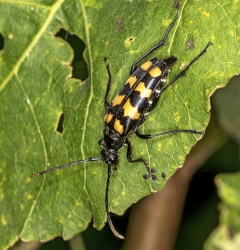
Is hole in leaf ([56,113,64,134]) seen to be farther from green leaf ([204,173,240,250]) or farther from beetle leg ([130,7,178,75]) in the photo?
green leaf ([204,173,240,250])

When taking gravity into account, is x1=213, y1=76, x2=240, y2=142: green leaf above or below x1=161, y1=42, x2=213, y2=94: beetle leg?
below

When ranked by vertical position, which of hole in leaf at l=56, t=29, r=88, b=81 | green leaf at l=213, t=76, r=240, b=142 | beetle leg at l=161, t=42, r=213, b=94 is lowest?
hole in leaf at l=56, t=29, r=88, b=81

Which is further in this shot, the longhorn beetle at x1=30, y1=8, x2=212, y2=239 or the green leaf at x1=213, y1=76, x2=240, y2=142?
the green leaf at x1=213, y1=76, x2=240, y2=142

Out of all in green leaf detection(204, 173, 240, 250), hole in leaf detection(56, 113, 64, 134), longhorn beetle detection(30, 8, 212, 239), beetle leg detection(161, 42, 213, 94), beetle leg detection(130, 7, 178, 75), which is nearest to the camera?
beetle leg detection(161, 42, 213, 94)

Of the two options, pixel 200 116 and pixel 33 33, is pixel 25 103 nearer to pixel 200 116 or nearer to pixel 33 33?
pixel 33 33

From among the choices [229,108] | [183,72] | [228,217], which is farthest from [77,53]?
[228,217]

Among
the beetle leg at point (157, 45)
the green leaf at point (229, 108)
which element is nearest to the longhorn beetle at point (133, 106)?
the beetle leg at point (157, 45)

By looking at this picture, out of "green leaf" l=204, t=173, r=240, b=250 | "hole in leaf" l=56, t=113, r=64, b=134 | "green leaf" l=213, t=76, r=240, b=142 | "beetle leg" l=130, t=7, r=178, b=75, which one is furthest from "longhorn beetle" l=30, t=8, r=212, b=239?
"green leaf" l=213, t=76, r=240, b=142
